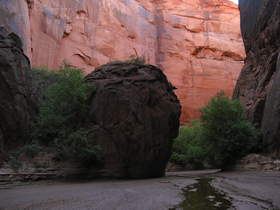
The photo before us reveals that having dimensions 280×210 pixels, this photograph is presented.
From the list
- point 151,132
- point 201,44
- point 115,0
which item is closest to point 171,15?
point 201,44

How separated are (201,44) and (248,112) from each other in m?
31.5

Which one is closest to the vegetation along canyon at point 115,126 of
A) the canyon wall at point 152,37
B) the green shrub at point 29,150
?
the green shrub at point 29,150

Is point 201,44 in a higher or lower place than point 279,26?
higher

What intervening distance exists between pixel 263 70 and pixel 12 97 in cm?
1869

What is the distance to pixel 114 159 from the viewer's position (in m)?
14.2

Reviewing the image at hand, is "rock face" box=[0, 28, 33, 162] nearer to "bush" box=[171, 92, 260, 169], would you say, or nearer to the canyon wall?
"bush" box=[171, 92, 260, 169]

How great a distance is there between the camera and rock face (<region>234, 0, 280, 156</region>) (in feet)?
60.4

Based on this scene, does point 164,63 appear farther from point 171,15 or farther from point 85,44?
point 85,44

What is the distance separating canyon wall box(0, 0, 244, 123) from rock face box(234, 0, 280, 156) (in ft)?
61.9

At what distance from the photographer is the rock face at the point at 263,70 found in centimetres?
1841

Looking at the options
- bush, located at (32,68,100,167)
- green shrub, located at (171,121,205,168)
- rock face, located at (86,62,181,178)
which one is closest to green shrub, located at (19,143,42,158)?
bush, located at (32,68,100,167)

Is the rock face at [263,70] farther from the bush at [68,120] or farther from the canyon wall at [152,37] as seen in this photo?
the canyon wall at [152,37]

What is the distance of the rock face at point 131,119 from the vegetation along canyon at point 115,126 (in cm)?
5

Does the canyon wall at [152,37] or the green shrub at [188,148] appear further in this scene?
the canyon wall at [152,37]
